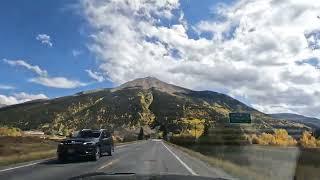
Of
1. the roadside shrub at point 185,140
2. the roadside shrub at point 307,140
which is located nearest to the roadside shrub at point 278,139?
the roadside shrub at point 307,140

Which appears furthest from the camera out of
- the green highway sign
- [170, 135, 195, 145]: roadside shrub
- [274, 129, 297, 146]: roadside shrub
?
[274, 129, 297, 146]: roadside shrub

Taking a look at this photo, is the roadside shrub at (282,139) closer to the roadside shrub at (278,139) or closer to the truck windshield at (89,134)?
the roadside shrub at (278,139)

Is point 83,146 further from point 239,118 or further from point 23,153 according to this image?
point 239,118

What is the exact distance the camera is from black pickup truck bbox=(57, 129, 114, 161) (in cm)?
3091

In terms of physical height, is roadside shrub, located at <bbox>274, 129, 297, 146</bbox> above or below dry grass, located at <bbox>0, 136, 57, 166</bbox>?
above

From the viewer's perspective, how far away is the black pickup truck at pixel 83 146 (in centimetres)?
3091

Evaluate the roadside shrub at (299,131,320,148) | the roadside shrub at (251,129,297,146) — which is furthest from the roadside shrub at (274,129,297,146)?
the roadside shrub at (299,131,320,148)

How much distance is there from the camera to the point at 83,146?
3133 cm

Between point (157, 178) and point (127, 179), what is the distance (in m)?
0.35

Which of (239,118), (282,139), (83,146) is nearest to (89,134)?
(83,146)

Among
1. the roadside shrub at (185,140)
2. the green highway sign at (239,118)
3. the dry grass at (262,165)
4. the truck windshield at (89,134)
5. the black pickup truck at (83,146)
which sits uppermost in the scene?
the roadside shrub at (185,140)

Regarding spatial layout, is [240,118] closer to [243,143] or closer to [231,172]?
[231,172]

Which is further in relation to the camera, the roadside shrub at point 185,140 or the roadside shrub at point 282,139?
the roadside shrub at point 282,139

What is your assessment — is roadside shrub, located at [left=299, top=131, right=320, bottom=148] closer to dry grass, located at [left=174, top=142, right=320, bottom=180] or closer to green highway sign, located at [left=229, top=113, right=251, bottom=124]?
dry grass, located at [left=174, top=142, right=320, bottom=180]
